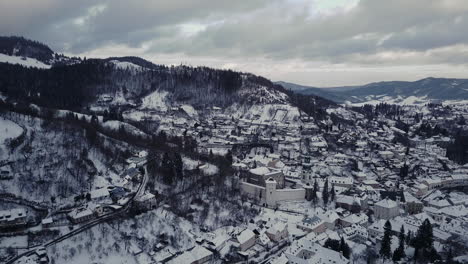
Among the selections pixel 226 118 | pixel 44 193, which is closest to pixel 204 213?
pixel 44 193

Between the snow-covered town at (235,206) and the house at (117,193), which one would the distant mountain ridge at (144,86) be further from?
the house at (117,193)

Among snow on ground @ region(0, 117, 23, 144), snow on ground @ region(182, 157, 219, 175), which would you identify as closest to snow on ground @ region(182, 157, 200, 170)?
snow on ground @ region(182, 157, 219, 175)

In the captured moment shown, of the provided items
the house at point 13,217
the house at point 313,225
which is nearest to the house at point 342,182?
the house at point 313,225

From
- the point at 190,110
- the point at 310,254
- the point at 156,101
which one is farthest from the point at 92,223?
the point at 156,101

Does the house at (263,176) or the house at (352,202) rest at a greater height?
the house at (263,176)

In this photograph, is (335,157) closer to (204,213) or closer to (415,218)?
(415,218)

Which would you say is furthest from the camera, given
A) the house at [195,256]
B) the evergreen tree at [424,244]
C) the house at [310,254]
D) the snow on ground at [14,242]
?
the evergreen tree at [424,244]
